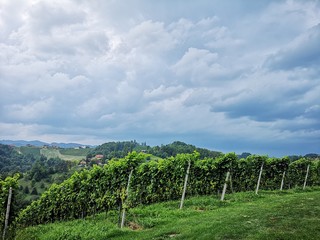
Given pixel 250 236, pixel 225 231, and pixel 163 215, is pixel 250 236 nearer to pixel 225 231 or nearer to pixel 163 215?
pixel 225 231

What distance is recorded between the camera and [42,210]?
39.6 meters

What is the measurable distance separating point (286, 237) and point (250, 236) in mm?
1372

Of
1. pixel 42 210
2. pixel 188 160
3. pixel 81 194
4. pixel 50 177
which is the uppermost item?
pixel 188 160

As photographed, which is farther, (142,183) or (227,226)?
(142,183)

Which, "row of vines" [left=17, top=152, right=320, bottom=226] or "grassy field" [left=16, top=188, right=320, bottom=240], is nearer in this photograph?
"grassy field" [left=16, top=188, right=320, bottom=240]

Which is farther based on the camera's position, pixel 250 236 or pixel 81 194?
pixel 81 194

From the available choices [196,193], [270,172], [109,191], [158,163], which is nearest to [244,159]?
[270,172]

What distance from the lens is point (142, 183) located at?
3366 cm

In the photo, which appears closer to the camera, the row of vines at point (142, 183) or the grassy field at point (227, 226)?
the grassy field at point (227, 226)

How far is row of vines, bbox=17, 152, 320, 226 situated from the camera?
98.6 ft

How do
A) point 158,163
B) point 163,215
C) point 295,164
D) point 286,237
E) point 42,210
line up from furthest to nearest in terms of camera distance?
point 295,164 → point 42,210 → point 158,163 → point 163,215 → point 286,237

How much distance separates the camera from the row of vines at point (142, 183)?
3006cm

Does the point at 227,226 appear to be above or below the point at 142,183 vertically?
above

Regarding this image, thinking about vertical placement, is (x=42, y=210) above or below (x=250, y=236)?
below
